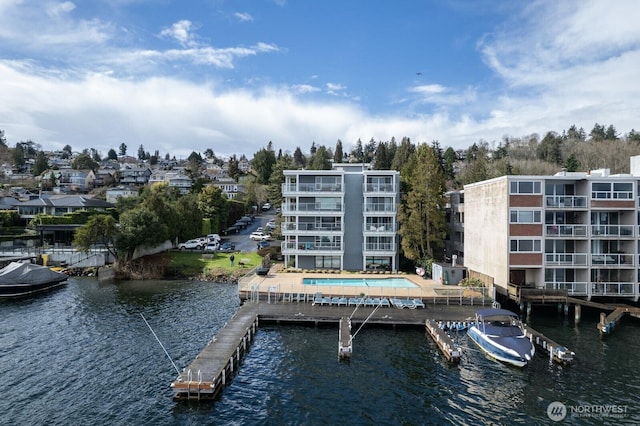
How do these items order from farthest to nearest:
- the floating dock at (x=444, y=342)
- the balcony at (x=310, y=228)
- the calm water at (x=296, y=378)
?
1. the balcony at (x=310, y=228)
2. the floating dock at (x=444, y=342)
3. the calm water at (x=296, y=378)

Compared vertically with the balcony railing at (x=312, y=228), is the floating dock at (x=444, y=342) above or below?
below

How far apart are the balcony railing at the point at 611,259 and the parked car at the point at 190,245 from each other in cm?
5498

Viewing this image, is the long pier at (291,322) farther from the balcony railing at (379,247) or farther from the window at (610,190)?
the window at (610,190)

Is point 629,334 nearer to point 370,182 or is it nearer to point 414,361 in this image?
point 414,361

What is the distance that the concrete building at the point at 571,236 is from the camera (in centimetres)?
3644

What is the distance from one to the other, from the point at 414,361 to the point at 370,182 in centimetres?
2999

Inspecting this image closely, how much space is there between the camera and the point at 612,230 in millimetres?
37188

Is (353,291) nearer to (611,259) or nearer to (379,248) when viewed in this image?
(379,248)

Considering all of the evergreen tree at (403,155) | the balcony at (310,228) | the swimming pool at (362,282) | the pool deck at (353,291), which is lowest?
the swimming pool at (362,282)

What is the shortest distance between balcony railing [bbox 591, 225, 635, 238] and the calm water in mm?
8282

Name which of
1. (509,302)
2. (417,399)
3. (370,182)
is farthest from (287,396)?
(370,182)

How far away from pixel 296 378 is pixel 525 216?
26.8 meters

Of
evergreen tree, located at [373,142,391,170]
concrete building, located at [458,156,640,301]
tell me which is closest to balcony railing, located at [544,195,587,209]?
concrete building, located at [458,156,640,301]

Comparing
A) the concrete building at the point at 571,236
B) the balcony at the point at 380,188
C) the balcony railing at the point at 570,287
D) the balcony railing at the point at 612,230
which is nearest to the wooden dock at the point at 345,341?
the concrete building at the point at 571,236
